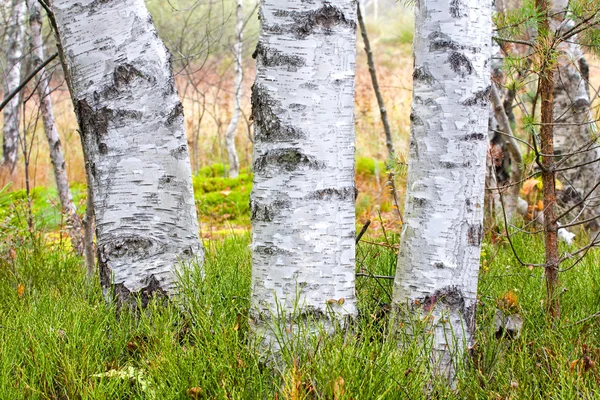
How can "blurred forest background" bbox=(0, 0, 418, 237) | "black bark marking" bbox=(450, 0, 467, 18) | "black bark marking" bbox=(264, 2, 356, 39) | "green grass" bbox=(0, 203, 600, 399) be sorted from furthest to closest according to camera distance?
"blurred forest background" bbox=(0, 0, 418, 237) → "black bark marking" bbox=(450, 0, 467, 18) → "black bark marking" bbox=(264, 2, 356, 39) → "green grass" bbox=(0, 203, 600, 399)

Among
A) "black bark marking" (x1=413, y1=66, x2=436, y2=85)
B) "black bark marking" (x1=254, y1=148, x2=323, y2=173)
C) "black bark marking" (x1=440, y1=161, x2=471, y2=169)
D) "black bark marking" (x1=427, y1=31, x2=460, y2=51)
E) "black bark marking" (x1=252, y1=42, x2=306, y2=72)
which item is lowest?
"black bark marking" (x1=440, y1=161, x2=471, y2=169)

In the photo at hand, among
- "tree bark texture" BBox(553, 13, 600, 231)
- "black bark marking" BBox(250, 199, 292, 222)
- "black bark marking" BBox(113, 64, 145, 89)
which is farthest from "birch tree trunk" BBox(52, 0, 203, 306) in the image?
"tree bark texture" BBox(553, 13, 600, 231)

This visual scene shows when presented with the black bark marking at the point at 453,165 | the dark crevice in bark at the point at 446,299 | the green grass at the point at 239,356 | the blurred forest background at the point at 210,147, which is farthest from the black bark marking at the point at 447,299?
the blurred forest background at the point at 210,147

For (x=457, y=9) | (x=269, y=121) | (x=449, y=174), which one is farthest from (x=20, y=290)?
(x=457, y=9)

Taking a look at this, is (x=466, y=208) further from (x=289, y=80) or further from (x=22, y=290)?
(x=22, y=290)

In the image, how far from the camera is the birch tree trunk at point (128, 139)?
2.25 metres

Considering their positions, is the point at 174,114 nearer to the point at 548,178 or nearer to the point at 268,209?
the point at 268,209

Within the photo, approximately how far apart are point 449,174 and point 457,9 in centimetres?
58

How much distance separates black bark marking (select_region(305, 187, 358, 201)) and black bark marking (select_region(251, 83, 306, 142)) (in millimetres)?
195

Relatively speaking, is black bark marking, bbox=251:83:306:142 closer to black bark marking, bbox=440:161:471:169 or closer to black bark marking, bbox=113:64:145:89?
black bark marking, bbox=440:161:471:169

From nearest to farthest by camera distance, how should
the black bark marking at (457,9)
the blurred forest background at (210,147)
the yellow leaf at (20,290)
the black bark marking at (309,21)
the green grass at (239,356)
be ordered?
the green grass at (239,356), the black bark marking at (309,21), the black bark marking at (457,9), the yellow leaf at (20,290), the blurred forest background at (210,147)

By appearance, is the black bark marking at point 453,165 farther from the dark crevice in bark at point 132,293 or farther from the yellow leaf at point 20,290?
the yellow leaf at point 20,290

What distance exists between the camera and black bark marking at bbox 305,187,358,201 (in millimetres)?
1837

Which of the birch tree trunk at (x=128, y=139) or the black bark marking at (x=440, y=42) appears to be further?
the birch tree trunk at (x=128, y=139)
